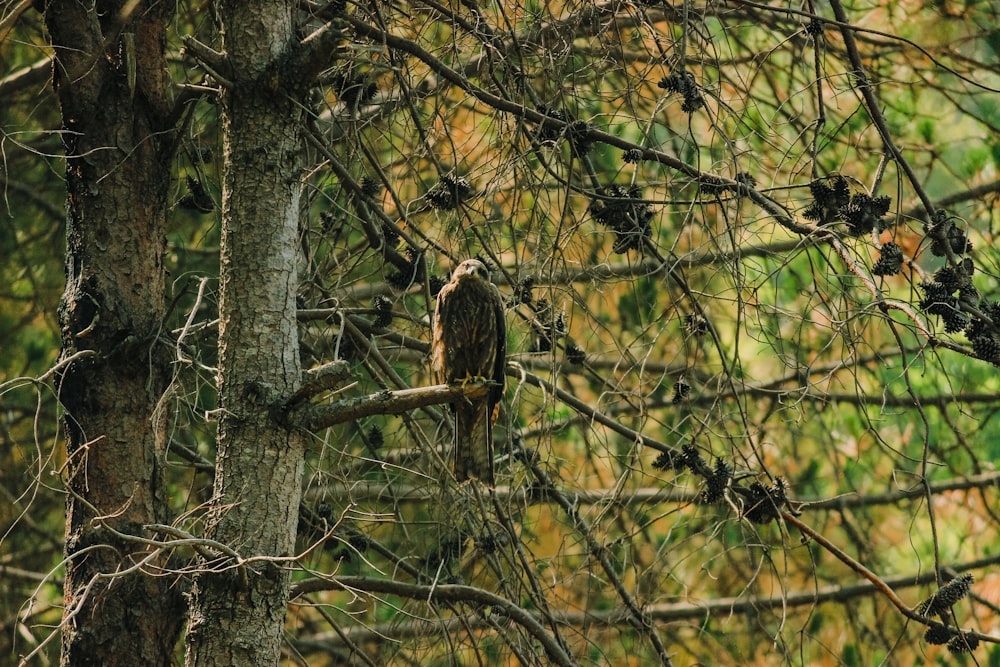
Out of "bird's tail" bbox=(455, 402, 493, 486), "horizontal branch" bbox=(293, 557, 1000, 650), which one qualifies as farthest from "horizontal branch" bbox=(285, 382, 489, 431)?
"horizontal branch" bbox=(293, 557, 1000, 650)

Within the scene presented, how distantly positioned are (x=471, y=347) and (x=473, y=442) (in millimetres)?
410

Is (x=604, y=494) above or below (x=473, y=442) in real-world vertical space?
below

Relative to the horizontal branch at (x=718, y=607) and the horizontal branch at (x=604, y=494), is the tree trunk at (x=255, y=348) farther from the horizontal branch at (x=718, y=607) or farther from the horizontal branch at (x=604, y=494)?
the horizontal branch at (x=718, y=607)

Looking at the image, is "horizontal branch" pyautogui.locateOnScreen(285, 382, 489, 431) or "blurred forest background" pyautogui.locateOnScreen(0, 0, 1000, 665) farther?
"blurred forest background" pyautogui.locateOnScreen(0, 0, 1000, 665)

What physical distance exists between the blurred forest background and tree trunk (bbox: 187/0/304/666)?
13cm

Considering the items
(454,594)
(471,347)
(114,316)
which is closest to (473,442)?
(471,347)

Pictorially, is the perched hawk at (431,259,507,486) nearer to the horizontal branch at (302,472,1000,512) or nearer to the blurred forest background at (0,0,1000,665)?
the blurred forest background at (0,0,1000,665)

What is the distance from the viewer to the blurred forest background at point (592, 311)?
127 inches

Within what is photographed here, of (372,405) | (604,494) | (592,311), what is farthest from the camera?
(592,311)

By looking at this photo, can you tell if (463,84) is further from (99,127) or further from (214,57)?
(99,127)

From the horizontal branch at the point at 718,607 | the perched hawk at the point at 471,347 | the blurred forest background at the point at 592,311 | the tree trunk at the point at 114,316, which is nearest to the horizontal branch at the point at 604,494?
the blurred forest background at the point at 592,311

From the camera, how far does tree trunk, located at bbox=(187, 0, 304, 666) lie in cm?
279

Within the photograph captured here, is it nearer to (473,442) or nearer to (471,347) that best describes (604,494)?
(473,442)

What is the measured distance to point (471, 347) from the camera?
3811mm
